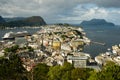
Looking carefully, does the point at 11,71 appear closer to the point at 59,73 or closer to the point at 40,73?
the point at 40,73

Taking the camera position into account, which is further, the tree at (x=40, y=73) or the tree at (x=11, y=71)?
the tree at (x=40, y=73)

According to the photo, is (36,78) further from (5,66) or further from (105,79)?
Result: (105,79)

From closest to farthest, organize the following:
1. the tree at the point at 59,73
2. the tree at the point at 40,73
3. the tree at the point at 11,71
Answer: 1. the tree at the point at 59,73
2. the tree at the point at 11,71
3. the tree at the point at 40,73

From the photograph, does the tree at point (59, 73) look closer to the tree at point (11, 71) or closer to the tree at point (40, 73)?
the tree at point (40, 73)

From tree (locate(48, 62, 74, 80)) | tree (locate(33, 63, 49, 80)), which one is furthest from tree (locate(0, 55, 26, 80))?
tree (locate(48, 62, 74, 80))

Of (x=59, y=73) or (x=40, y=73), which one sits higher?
(x=59, y=73)

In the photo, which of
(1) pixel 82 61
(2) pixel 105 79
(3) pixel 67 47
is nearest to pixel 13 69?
(2) pixel 105 79

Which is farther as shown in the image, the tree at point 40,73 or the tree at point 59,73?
the tree at point 40,73

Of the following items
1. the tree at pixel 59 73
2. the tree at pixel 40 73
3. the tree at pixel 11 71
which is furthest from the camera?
the tree at pixel 40 73

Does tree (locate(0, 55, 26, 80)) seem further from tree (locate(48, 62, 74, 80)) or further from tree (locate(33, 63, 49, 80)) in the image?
tree (locate(48, 62, 74, 80))

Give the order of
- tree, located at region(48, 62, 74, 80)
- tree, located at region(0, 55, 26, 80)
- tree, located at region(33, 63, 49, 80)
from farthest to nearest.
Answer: tree, located at region(33, 63, 49, 80) < tree, located at region(0, 55, 26, 80) < tree, located at region(48, 62, 74, 80)

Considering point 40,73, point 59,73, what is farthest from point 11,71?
point 59,73

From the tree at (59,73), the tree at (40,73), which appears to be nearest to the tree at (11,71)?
the tree at (40,73)
